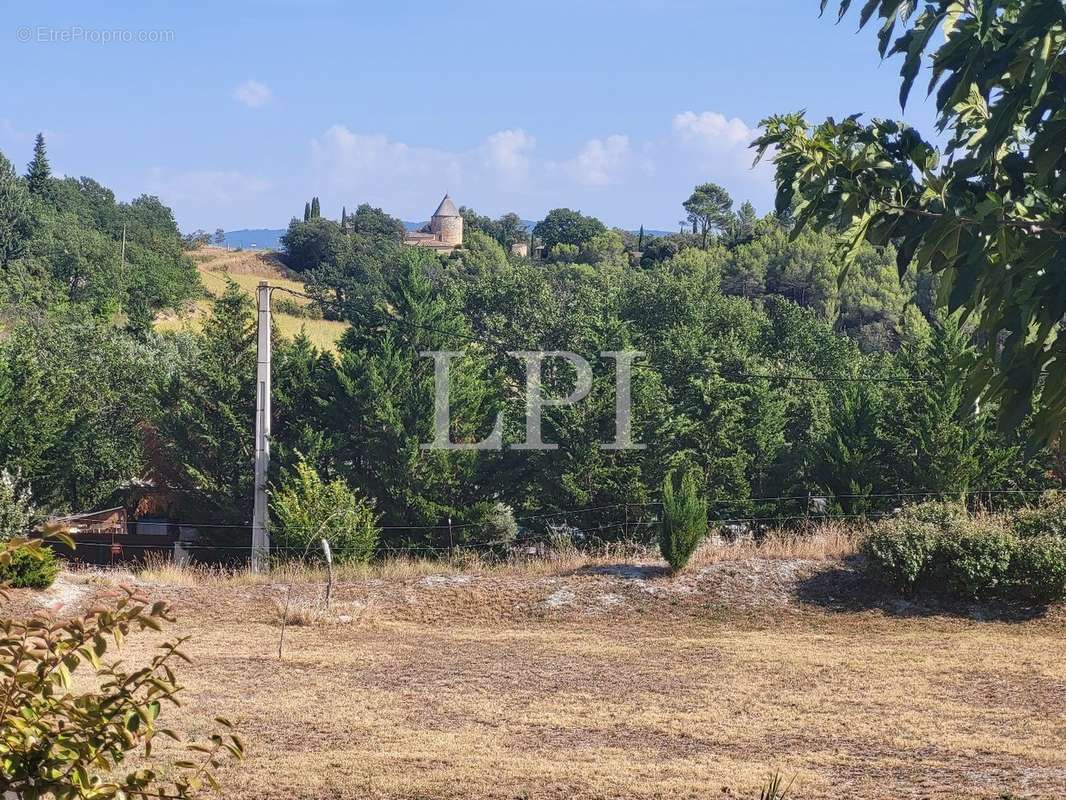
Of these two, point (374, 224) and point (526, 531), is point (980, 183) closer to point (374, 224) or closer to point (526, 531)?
point (526, 531)

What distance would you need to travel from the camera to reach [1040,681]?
11.5m

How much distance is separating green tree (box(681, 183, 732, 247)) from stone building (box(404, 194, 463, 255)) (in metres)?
29.9

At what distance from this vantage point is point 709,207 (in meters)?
114

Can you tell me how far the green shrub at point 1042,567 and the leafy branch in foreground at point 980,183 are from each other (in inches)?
473

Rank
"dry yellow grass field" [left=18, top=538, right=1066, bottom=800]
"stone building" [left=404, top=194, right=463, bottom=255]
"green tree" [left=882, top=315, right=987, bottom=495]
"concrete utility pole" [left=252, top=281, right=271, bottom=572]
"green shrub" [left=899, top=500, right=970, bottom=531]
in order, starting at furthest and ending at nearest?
"stone building" [left=404, top=194, right=463, bottom=255] < "green tree" [left=882, top=315, right=987, bottom=495] < "concrete utility pole" [left=252, top=281, right=271, bottom=572] < "green shrub" [left=899, top=500, right=970, bottom=531] < "dry yellow grass field" [left=18, top=538, right=1066, bottom=800]

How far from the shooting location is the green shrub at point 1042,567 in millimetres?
14742

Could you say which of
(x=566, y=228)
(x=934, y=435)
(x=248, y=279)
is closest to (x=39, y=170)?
(x=248, y=279)

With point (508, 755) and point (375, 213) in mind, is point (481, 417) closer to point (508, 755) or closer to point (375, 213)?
point (508, 755)

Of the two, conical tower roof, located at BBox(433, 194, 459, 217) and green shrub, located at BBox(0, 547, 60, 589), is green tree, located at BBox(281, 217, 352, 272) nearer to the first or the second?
conical tower roof, located at BBox(433, 194, 459, 217)

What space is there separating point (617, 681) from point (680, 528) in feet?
17.1

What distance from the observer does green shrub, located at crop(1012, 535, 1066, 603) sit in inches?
580

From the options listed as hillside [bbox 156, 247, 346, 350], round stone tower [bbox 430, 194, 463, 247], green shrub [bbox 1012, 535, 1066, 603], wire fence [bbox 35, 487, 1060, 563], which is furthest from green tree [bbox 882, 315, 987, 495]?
round stone tower [bbox 430, 194, 463, 247]

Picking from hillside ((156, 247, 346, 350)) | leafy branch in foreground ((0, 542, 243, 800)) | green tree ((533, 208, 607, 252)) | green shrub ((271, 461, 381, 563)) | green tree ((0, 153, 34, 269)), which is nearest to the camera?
leafy branch in foreground ((0, 542, 243, 800))

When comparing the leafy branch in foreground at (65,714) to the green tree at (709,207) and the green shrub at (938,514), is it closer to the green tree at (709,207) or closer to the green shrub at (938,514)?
the green shrub at (938,514)
